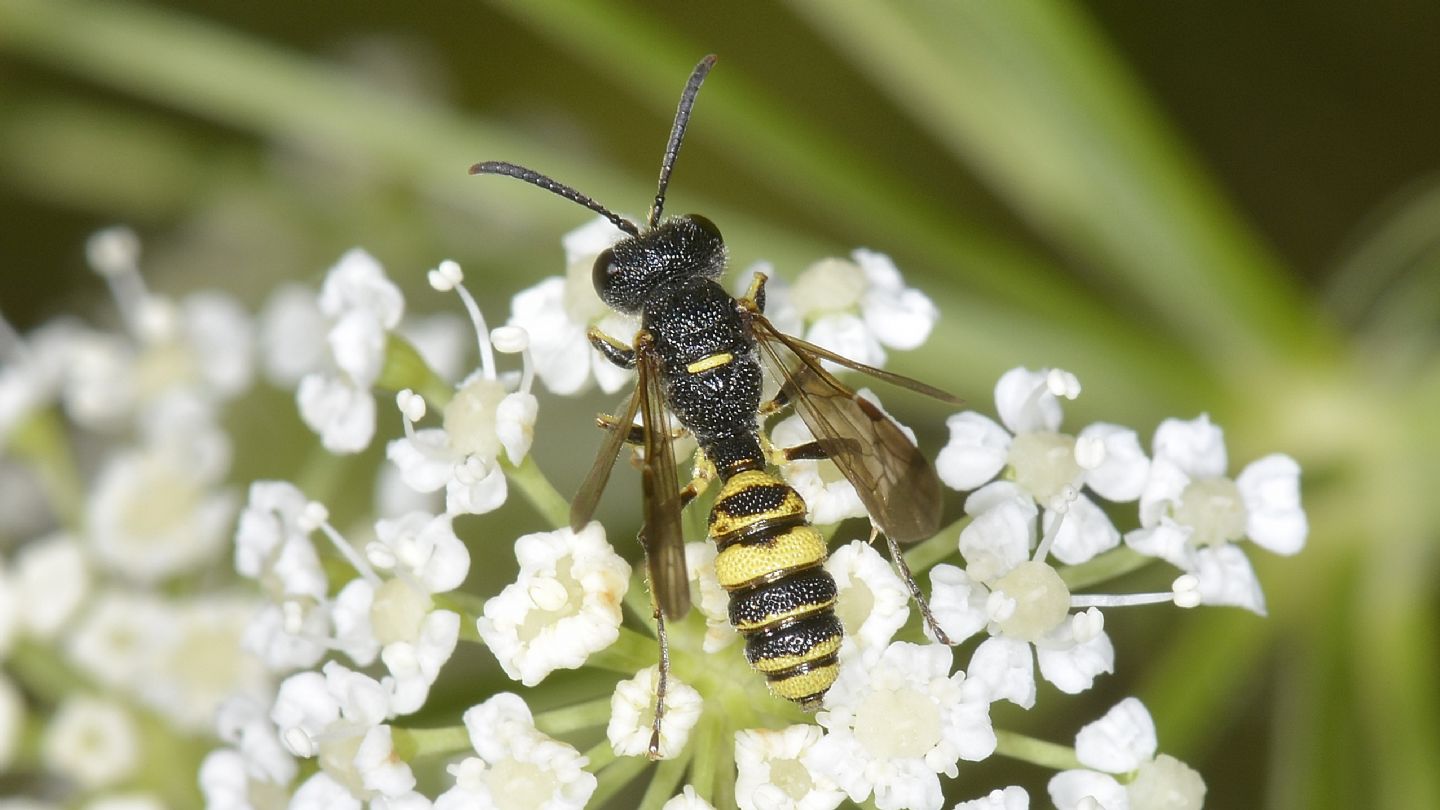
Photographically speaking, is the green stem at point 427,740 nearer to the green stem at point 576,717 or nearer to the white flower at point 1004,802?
the green stem at point 576,717

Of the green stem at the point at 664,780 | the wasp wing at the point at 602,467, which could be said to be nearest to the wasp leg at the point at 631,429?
the wasp wing at the point at 602,467

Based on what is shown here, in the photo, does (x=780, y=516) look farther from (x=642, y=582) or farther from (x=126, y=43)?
(x=126, y=43)

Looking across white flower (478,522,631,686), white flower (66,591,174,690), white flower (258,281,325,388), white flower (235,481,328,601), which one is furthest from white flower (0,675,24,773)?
white flower (478,522,631,686)

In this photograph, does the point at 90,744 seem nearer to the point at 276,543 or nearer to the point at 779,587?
the point at 276,543

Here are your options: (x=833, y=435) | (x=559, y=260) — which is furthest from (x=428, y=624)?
(x=559, y=260)

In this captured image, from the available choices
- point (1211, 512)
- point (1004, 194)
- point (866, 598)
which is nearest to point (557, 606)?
point (866, 598)

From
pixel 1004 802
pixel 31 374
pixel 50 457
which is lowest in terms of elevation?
pixel 1004 802

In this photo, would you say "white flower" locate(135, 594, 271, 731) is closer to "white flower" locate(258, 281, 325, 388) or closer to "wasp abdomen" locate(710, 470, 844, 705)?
"white flower" locate(258, 281, 325, 388)
